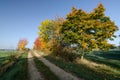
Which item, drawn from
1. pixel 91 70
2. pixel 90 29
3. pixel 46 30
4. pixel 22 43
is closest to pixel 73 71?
pixel 91 70

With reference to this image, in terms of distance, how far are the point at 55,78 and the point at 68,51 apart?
20.6m

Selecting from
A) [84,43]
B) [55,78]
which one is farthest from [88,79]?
[84,43]

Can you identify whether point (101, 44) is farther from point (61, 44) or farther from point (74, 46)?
point (61, 44)

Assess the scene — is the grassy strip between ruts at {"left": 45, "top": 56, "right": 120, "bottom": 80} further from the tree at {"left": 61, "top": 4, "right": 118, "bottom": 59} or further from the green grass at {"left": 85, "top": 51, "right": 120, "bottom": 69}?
the tree at {"left": 61, "top": 4, "right": 118, "bottom": 59}

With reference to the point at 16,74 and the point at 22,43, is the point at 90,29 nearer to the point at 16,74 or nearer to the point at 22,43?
the point at 16,74

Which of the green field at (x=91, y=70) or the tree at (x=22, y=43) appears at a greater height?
the tree at (x=22, y=43)

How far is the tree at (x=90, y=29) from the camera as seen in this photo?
1362 inches

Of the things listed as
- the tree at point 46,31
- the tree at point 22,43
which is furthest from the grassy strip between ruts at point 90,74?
the tree at point 22,43

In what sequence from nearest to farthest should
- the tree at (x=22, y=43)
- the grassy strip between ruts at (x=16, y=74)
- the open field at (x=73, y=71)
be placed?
the open field at (x=73, y=71) → the grassy strip between ruts at (x=16, y=74) → the tree at (x=22, y=43)

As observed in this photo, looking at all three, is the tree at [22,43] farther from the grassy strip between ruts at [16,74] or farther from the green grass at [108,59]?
the grassy strip between ruts at [16,74]

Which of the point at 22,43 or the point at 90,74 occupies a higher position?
the point at 22,43

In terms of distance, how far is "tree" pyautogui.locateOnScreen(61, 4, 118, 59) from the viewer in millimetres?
34594

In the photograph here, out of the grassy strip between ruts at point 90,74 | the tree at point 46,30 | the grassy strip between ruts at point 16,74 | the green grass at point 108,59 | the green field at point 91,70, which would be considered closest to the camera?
the grassy strip between ruts at point 90,74

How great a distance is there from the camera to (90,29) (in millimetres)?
35625
